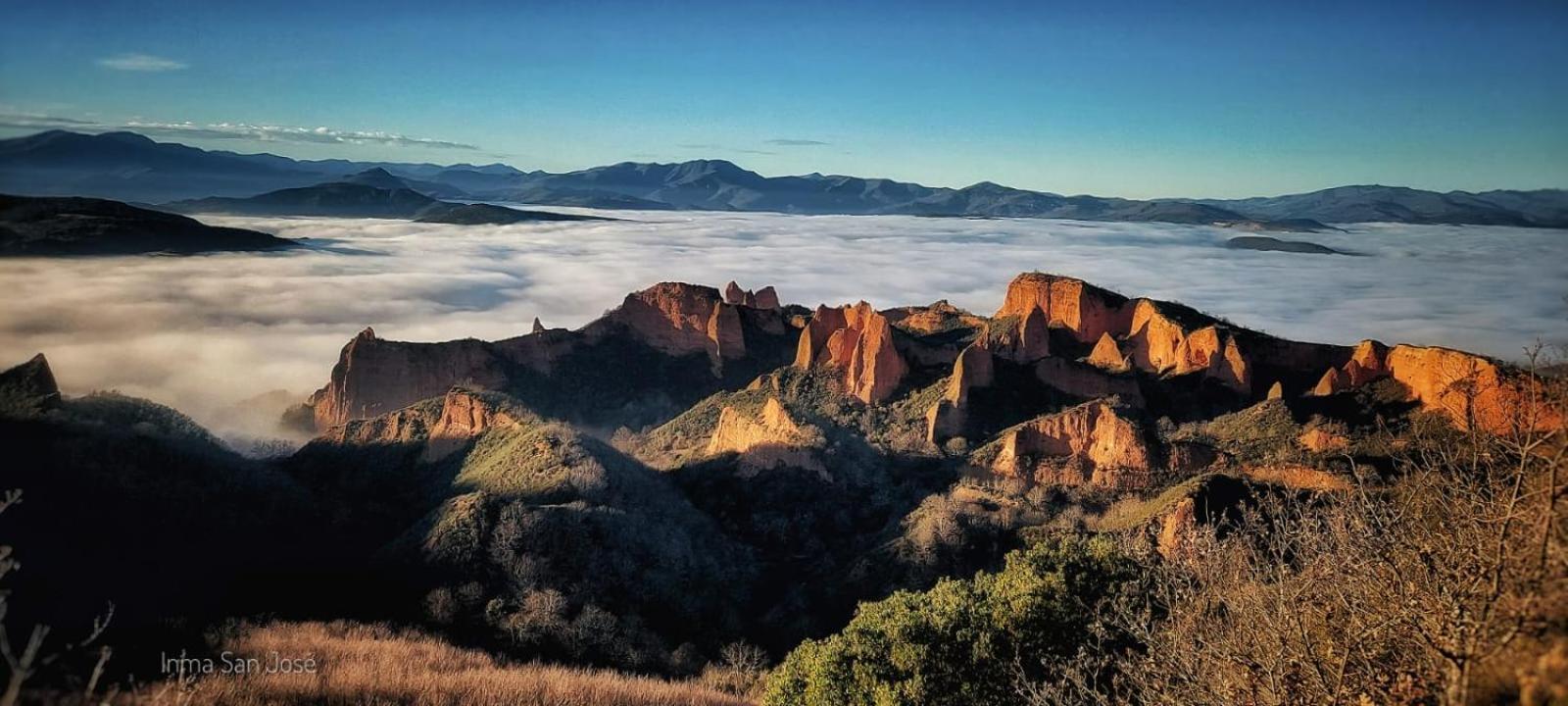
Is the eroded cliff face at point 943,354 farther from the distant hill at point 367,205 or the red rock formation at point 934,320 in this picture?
the distant hill at point 367,205

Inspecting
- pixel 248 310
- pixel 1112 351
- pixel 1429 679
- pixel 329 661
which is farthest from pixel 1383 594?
pixel 248 310

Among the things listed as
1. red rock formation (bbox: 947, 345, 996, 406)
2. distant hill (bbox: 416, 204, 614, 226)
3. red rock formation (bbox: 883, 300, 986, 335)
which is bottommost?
red rock formation (bbox: 947, 345, 996, 406)

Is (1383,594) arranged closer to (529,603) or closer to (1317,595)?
(1317,595)

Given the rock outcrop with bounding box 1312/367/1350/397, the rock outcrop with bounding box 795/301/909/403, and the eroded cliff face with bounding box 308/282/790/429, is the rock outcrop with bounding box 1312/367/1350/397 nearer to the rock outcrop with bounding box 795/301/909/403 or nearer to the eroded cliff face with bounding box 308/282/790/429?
the rock outcrop with bounding box 795/301/909/403

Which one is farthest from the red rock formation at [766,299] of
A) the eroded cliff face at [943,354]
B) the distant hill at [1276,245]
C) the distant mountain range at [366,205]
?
the distant hill at [1276,245]

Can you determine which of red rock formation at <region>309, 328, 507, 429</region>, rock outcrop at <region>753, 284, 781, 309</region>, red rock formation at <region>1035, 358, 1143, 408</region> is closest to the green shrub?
red rock formation at <region>1035, 358, 1143, 408</region>

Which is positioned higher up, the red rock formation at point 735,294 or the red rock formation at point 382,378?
the red rock formation at point 735,294
